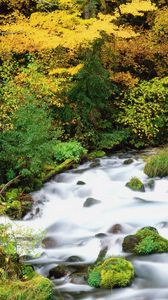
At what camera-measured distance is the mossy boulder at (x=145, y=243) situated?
309 inches

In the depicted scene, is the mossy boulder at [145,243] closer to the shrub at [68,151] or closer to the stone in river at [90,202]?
the stone in river at [90,202]

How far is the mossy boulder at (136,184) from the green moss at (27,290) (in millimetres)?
→ 5085

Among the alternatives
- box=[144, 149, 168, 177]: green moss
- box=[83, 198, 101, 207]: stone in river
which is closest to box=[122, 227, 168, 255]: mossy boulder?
box=[83, 198, 101, 207]: stone in river

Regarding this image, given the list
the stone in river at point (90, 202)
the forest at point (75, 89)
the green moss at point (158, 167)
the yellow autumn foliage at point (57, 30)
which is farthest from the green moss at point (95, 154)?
the stone in river at point (90, 202)

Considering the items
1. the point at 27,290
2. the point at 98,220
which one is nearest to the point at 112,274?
the point at 27,290

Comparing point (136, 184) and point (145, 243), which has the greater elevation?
point (145, 243)

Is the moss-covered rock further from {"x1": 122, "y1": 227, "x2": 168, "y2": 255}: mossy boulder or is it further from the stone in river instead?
{"x1": 122, "y1": 227, "x2": 168, "y2": 255}: mossy boulder

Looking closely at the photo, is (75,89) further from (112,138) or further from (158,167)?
(158,167)

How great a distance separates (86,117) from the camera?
14680 mm

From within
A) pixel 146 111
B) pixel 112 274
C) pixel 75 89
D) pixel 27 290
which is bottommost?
pixel 146 111

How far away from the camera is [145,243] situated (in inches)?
312

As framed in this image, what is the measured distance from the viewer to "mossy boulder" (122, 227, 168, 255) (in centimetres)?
786

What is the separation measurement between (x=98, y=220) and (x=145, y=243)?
2.12 metres

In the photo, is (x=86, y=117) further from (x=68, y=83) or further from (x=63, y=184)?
(x=63, y=184)
